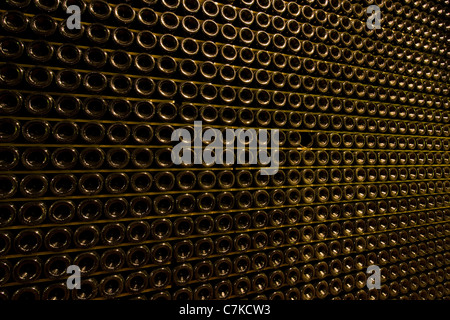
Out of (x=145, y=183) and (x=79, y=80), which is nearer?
(x=79, y=80)

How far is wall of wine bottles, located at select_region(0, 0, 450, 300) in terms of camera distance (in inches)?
68.2

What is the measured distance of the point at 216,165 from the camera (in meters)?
2.24

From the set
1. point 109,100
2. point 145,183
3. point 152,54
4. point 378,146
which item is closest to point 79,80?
point 109,100

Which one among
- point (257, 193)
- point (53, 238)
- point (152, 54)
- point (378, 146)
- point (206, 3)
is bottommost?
point (53, 238)

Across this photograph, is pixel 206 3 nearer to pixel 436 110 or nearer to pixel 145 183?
pixel 145 183

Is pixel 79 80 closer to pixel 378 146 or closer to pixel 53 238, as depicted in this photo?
pixel 53 238

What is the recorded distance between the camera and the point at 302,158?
2555 millimetres

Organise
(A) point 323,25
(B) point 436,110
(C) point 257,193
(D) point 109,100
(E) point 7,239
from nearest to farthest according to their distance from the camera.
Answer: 1. (E) point 7,239
2. (D) point 109,100
3. (C) point 257,193
4. (A) point 323,25
5. (B) point 436,110

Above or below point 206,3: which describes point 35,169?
below

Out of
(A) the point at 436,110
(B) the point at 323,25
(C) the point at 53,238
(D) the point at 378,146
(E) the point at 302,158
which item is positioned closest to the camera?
(C) the point at 53,238

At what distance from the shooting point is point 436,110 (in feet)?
11.6

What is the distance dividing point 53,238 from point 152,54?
1589 millimetres

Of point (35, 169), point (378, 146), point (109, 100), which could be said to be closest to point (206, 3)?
point (109, 100)

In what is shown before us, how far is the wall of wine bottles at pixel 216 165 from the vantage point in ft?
5.68
